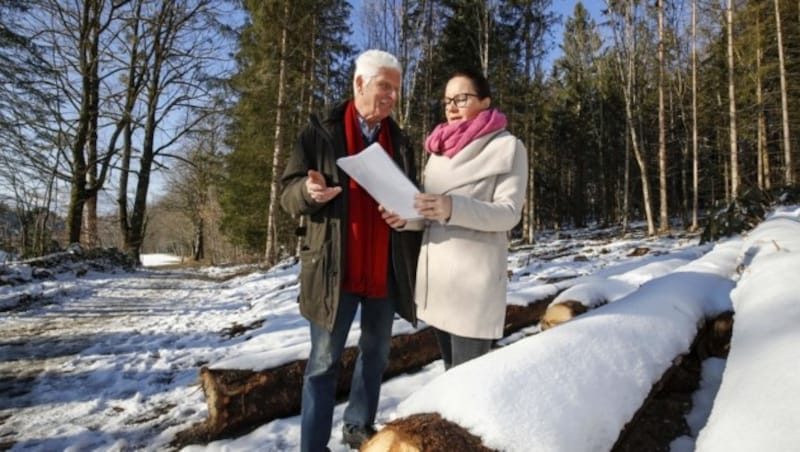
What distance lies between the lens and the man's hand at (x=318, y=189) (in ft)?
5.70

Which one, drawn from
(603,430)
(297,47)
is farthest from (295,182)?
(297,47)

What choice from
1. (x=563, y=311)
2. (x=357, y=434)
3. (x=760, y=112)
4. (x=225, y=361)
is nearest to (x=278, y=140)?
(x=225, y=361)

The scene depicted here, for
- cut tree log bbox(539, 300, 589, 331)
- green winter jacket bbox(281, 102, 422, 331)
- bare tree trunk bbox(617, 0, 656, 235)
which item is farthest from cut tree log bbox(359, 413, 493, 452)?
bare tree trunk bbox(617, 0, 656, 235)

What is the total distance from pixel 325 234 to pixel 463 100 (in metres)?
0.87

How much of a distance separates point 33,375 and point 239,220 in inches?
624

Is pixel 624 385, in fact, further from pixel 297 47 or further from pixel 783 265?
pixel 297 47

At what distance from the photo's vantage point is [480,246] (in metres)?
1.78

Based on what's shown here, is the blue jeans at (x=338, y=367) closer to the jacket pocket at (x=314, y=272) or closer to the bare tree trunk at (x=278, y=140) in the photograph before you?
the jacket pocket at (x=314, y=272)

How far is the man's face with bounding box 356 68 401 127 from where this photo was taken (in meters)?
1.97

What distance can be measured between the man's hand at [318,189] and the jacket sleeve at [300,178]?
45mm

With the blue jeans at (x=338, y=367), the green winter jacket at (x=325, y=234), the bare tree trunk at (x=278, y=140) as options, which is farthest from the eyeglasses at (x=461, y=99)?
the bare tree trunk at (x=278, y=140)

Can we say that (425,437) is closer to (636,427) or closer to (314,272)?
(314,272)

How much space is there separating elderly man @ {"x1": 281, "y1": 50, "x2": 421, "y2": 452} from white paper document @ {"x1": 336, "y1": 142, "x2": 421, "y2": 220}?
14 cm

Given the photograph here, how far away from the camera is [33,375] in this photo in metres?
3.58
